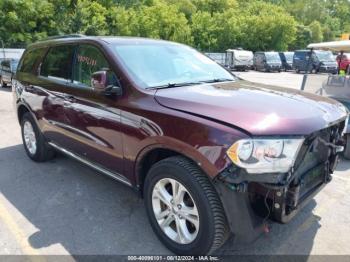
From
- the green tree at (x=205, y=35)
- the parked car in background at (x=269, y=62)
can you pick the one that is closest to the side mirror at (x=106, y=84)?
the parked car in background at (x=269, y=62)

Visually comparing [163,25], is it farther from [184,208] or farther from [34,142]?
[184,208]

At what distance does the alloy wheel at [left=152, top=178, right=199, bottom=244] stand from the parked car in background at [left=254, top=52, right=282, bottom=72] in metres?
30.3

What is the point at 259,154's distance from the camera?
2.40 metres

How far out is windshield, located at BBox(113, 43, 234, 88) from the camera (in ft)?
11.1

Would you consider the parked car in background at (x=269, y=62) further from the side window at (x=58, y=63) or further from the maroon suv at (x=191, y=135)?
the side window at (x=58, y=63)

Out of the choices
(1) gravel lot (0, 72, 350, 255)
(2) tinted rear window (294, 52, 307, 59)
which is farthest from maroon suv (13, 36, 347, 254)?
(2) tinted rear window (294, 52, 307, 59)

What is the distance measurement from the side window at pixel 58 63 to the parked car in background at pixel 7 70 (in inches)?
472

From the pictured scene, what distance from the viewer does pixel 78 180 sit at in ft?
14.9

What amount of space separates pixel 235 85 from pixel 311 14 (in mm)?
94349

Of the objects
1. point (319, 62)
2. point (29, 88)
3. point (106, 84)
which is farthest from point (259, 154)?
point (319, 62)

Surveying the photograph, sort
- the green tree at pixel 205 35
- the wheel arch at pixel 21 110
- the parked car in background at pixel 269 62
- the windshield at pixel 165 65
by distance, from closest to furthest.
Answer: the windshield at pixel 165 65, the wheel arch at pixel 21 110, the parked car in background at pixel 269 62, the green tree at pixel 205 35

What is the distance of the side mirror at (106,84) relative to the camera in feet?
10.6

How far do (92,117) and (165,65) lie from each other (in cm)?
94

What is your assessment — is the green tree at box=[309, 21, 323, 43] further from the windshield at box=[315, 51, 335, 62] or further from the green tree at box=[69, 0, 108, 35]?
the windshield at box=[315, 51, 335, 62]
